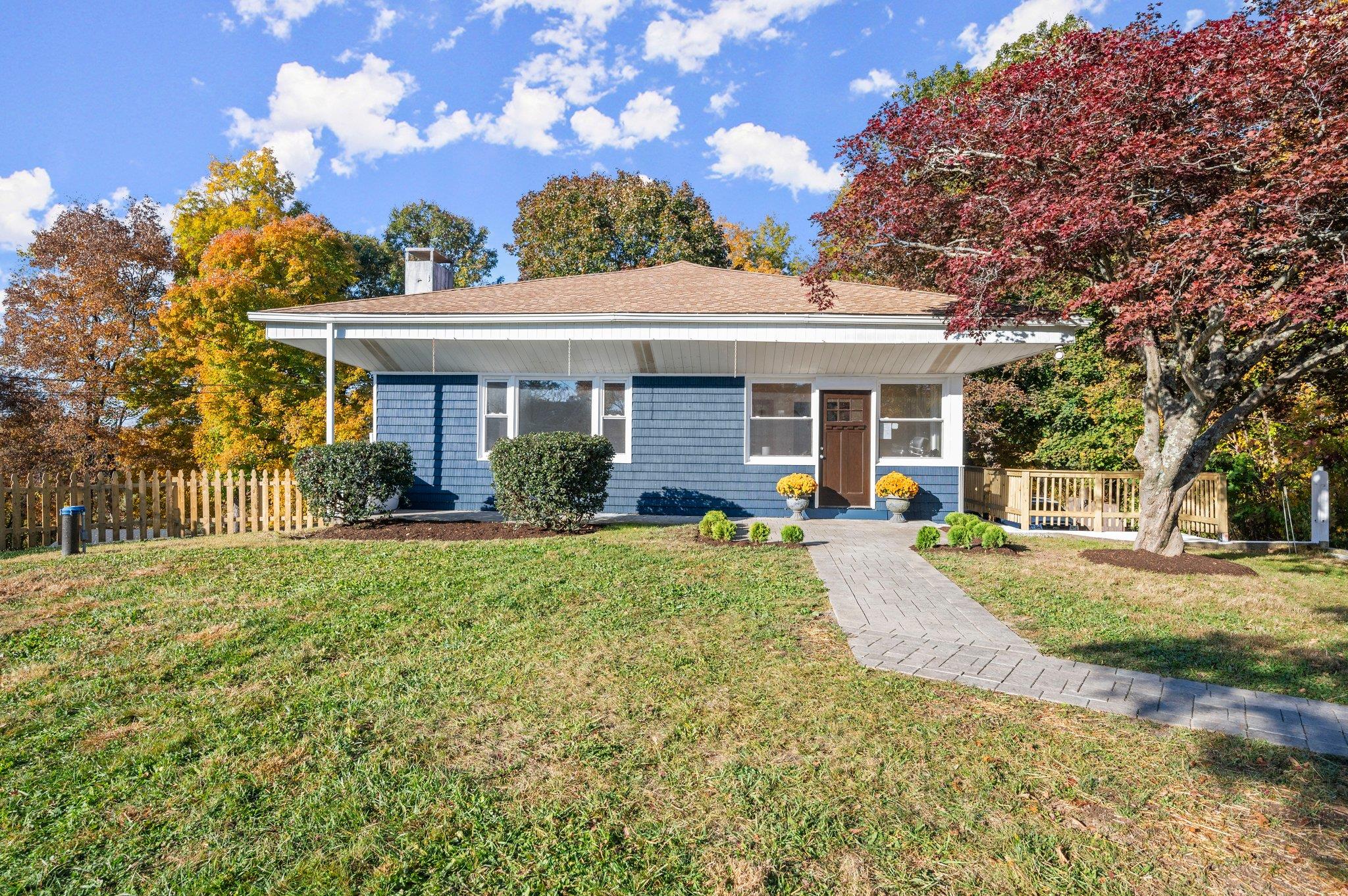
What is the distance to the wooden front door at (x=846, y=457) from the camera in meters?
11.4

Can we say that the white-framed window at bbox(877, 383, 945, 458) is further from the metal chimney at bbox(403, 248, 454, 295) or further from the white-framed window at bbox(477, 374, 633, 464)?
the metal chimney at bbox(403, 248, 454, 295)

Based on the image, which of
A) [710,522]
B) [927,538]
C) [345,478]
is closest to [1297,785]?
[927,538]

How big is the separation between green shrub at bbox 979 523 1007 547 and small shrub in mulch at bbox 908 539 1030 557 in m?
0.06

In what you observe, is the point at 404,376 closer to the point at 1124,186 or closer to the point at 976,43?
the point at 1124,186

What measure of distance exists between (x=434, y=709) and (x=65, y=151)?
65.2 feet

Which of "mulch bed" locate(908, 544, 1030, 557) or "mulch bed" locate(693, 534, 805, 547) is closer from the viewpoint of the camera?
"mulch bed" locate(908, 544, 1030, 557)

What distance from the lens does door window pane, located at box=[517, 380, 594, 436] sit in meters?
11.8

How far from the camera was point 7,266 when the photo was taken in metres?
17.2

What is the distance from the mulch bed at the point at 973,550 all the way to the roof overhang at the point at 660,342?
2.93 metres

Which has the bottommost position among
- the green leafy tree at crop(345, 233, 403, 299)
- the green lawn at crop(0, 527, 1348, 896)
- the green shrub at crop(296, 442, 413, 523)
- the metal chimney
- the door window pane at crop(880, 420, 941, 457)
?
the green lawn at crop(0, 527, 1348, 896)

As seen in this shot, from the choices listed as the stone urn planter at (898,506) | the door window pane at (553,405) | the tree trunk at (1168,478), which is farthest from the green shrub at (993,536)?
the door window pane at (553,405)

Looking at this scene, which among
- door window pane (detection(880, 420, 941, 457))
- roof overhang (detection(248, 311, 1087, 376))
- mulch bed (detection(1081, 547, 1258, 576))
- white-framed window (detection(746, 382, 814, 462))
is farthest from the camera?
white-framed window (detection(746, 382, 814, 462))

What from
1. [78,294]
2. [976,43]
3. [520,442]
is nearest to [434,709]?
[520,442]

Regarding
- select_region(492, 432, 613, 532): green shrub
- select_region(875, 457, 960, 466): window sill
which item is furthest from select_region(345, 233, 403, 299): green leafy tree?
select_region(875, 457, 960, 466): window sill
